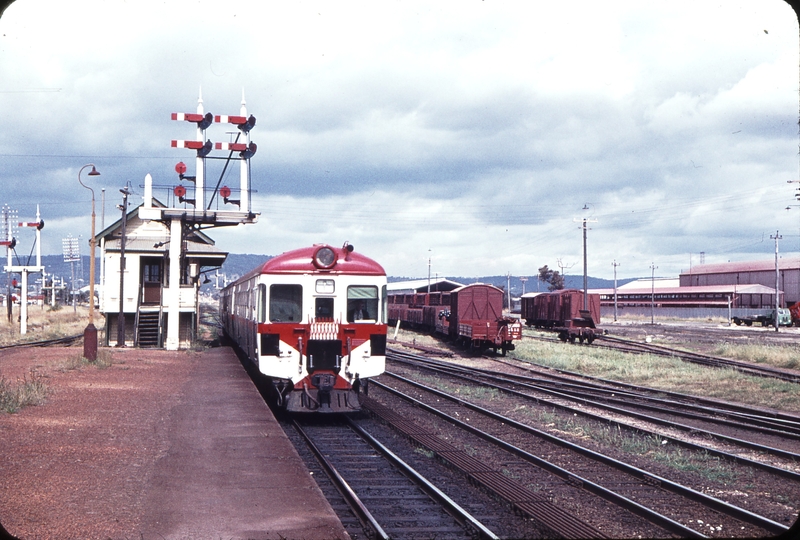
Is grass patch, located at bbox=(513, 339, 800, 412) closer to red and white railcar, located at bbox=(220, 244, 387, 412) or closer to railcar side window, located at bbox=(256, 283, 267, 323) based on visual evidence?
red and white railcar, located at bbox=(220, 244, 387, 412)

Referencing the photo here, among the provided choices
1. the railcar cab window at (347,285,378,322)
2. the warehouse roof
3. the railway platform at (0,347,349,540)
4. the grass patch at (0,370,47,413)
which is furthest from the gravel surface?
the warehouse roof

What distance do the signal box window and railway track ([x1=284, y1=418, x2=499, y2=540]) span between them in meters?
2.22

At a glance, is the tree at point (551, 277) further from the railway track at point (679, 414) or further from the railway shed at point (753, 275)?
the railway track at point (679, 414)

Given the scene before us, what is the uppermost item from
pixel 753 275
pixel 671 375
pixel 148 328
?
pixel 753 275

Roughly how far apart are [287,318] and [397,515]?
19.9 ft

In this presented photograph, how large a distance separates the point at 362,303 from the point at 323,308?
748mm

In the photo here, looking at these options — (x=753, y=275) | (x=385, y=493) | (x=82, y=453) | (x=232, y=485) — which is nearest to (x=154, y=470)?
(x=232, y=485)

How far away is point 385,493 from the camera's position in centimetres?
821

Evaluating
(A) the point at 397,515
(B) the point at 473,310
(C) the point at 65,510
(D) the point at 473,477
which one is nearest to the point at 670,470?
(D) the point at 473,477

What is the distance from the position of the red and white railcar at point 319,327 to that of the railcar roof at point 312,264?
0.06 ft

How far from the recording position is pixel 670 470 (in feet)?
31.5

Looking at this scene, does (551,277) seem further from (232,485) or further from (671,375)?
(232,485)

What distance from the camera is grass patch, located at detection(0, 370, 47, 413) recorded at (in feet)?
37.6

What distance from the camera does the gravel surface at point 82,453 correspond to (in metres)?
6.03
